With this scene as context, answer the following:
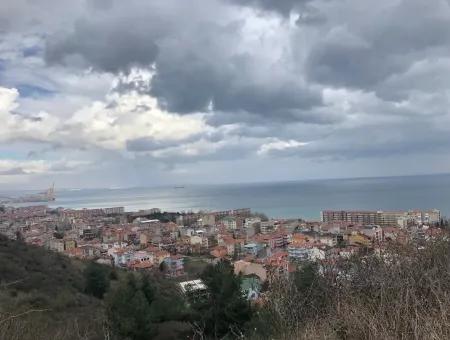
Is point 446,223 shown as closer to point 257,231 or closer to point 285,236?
point 285,236

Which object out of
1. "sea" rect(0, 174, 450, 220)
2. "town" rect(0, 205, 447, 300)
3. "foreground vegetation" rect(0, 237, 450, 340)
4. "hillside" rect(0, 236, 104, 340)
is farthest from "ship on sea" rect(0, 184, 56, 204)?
"foreground vegetation" rect(0, 237, 450, 340)

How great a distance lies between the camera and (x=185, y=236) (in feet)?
189

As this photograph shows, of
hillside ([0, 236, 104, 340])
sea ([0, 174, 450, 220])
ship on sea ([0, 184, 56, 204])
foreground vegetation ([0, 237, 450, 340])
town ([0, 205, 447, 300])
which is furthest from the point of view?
ship on sea ([0, 184, 56, 204])

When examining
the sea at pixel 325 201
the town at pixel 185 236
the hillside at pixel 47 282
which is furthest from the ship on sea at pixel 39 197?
the hillside at pixel 47 282

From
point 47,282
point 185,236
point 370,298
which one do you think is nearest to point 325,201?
point 185,236

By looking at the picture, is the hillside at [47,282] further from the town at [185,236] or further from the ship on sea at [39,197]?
the ship on sea at [39,197]

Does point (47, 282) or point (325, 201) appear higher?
point (325, 201)

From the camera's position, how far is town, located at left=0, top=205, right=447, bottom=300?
32.9m

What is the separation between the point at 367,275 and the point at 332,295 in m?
0.33

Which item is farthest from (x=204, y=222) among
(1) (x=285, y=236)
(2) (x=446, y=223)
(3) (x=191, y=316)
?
(2) (x=446, y=223)

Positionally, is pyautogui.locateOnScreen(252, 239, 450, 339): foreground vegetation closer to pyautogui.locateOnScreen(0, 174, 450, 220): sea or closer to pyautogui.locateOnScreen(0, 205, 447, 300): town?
pyautogui.locateOnScreen(0, 205, 447, 300): town

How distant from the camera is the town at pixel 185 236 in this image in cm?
3291

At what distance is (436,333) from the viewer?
236 cm

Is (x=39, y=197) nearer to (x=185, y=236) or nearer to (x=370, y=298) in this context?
(x=185, y=236)
